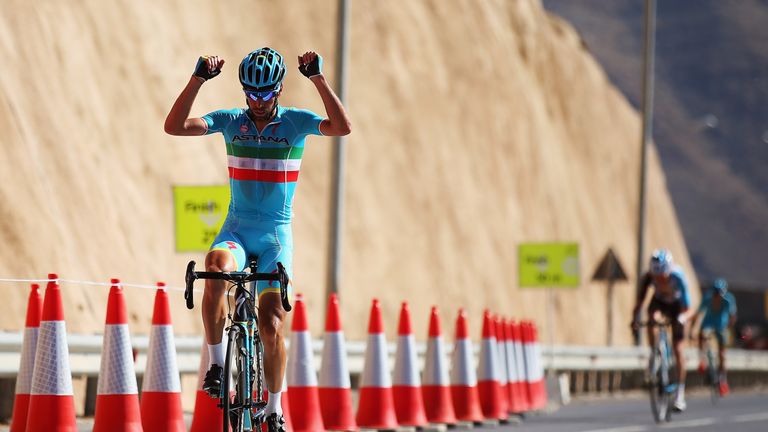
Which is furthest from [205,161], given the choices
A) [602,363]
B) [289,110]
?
[289,110]

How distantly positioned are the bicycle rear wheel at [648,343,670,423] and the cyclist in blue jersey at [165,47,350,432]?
9.13m

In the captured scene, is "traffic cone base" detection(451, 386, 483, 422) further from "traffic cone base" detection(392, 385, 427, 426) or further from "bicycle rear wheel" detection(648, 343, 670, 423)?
"bicycle rear wheel" detection(648, 343, 670, 423)

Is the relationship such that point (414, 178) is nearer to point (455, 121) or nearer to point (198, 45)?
point (455, 121)

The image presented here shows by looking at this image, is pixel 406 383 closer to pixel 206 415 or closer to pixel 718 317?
pixel 206 415

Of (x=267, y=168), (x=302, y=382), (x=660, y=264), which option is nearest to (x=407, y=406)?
(x=302, y=382)

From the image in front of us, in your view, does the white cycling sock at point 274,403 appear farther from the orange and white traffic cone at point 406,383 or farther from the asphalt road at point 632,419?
the orange and white traffic cone at point 406,383

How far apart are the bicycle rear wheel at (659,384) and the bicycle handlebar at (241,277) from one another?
31.2ft

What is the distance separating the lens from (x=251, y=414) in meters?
8.51

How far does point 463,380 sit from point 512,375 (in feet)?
7.21

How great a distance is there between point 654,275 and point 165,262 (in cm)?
1112

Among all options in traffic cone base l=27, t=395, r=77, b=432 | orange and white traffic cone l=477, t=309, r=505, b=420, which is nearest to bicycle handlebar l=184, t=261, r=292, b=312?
traffic cone base l=27, t=395, r=77, b=432

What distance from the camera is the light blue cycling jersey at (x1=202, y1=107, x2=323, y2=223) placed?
8984 millimetres

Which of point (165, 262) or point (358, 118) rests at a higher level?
point (358, 118)

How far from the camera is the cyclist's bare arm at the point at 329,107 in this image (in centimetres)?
891
